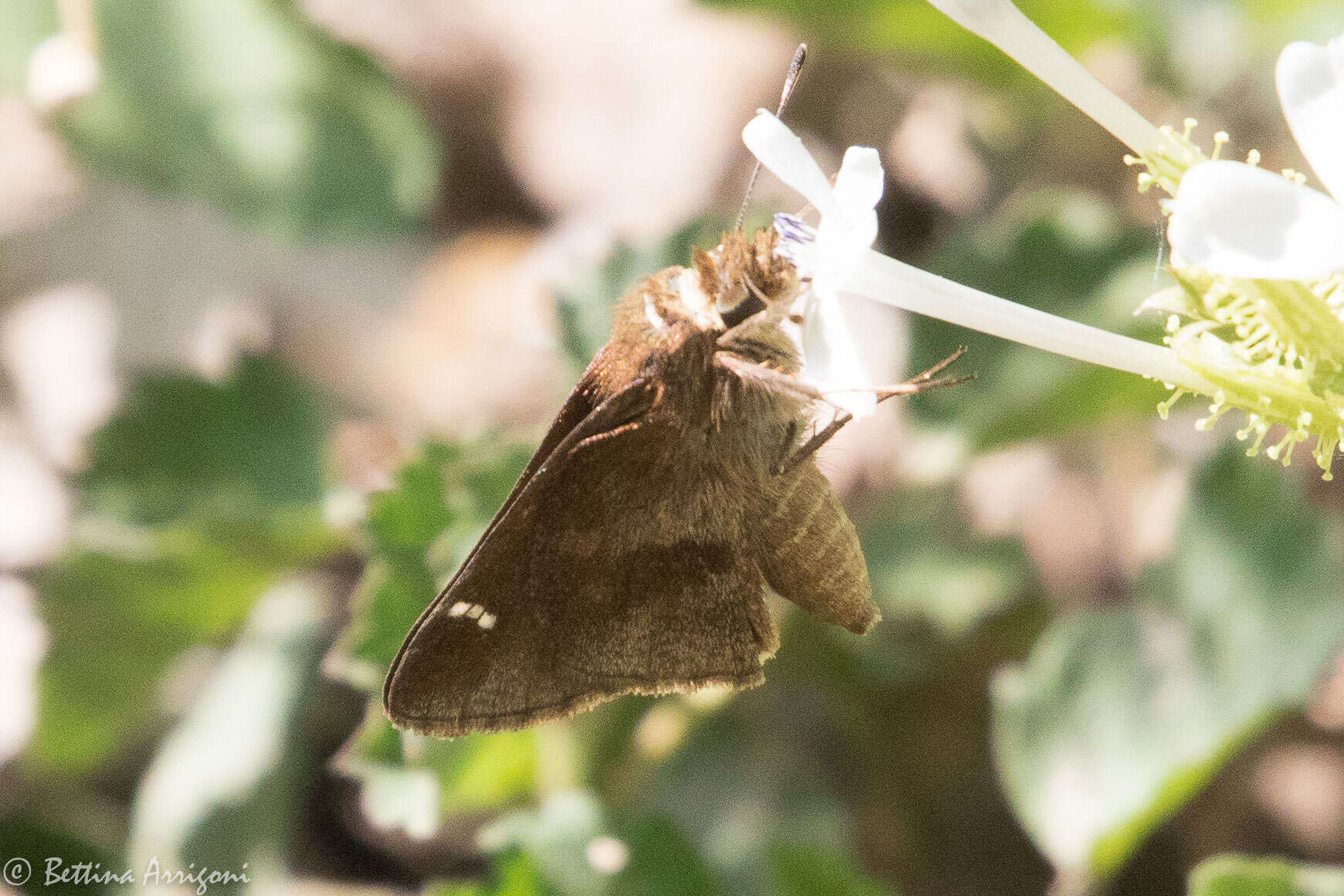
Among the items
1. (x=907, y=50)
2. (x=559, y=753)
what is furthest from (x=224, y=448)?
(x=907, y=50)

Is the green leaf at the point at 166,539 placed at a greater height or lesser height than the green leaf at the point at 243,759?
greater

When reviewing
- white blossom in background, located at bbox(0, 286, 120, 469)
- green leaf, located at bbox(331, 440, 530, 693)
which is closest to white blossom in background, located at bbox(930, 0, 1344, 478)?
green leaf, located at bbox(331, 440, 530, 693)

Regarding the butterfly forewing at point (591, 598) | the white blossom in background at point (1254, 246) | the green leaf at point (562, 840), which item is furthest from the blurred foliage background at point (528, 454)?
the white blossom in background at point (1254, 246)

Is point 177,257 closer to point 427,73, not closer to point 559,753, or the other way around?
point 427,73

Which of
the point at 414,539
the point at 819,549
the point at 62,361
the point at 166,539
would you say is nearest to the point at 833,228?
the point at 819,549

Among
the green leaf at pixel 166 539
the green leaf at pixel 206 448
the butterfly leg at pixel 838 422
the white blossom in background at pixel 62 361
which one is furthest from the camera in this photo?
the white blossom in background at pixel 62 361

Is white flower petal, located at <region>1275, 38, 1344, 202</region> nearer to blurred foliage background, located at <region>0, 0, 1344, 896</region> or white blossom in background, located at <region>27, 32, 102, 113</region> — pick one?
blurred foliage background, located at <region>0, 0, 1344, 896</region>

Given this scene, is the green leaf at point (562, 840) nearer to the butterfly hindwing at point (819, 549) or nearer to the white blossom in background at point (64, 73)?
the butterfly hindwing at point (819, 549)
